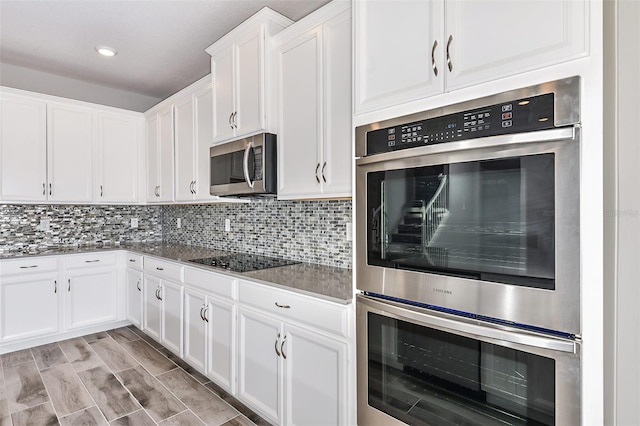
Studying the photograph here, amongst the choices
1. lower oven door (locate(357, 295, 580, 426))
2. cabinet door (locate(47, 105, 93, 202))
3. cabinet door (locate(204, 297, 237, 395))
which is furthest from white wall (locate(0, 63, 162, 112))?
lower oven door (locate(357, 295, 580, 426))

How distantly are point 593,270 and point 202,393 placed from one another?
7.83 feet

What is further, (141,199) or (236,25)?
(141,199)

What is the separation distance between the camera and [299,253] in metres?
2.67

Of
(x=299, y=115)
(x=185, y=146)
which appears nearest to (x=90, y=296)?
(x=185, y=146)

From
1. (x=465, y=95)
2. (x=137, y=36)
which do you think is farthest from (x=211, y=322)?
(x=137, y=36)

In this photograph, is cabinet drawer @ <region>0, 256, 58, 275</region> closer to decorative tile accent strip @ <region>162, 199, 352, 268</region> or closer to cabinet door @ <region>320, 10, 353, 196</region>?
decorative tile accent strip @ <region>162, 199, 352, 268</region>

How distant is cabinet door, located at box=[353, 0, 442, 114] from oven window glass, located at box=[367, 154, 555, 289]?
0.30 m

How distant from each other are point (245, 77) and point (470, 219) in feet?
6.11

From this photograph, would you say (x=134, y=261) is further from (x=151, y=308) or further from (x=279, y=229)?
(x=279, y=229)

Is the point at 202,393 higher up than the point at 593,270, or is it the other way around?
the point at 593,270

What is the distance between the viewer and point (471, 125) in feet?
3.76

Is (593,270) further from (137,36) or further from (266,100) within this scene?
(137,36)

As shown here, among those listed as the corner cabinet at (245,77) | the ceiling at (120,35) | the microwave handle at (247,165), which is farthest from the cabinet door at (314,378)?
the ceiling at (120,35)

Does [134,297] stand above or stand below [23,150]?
below
